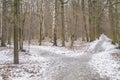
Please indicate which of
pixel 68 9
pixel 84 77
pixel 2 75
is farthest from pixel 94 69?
pixel 68 9

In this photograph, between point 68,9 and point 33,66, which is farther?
point 68,9

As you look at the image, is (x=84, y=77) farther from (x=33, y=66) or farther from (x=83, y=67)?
(x=33, y=66)

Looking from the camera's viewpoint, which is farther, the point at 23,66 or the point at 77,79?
the point at 23,66

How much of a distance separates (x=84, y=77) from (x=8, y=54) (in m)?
10.2

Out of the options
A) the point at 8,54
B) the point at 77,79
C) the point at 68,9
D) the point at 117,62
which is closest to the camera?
the point at 77,79

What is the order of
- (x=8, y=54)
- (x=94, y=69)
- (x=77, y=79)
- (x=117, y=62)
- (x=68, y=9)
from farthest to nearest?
(x=68, y=9), (x=8, y=54), (x=117, y=62), (x=94, y=69), (x=77, y=79)

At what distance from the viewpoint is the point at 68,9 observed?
54.4m

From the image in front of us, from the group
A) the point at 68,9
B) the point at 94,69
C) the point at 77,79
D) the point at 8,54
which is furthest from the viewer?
the point at 68,9

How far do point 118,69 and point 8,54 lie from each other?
33.9 feet

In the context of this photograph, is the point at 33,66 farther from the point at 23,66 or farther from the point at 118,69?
the point at 118,69

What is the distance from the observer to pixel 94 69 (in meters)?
14.7

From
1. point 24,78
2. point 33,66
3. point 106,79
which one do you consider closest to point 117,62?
point 106,79

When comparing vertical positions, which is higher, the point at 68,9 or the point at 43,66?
the point at 68,9

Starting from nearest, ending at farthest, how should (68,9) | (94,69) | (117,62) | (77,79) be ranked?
(77,79) → (94,69) → (117,62) → (68,9)
